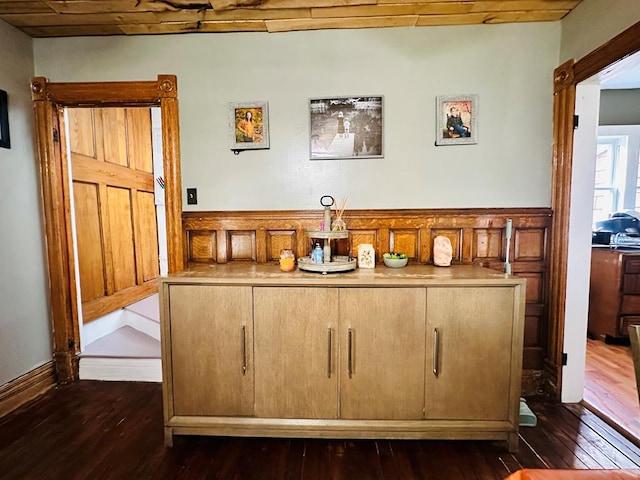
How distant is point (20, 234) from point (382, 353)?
245cm

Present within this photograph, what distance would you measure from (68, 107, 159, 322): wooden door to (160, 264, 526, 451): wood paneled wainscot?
60.4 inches

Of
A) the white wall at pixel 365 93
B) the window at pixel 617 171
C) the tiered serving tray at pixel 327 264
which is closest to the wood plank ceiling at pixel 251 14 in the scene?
the white wall at pixel 365 93

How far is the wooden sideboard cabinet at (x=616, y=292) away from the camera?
288 centimetres

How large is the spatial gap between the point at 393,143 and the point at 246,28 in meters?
1.22

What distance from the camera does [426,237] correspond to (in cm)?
214

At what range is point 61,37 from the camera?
7.22 feet

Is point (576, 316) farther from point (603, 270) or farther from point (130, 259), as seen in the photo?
point (130, 259)

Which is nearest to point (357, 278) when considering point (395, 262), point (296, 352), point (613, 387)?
point (395, 262)

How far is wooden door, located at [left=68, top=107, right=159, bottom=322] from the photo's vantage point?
2631 mm

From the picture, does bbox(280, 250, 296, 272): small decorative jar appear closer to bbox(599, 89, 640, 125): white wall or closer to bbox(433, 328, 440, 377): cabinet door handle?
bbox(433, 328, 440, 377): cabinet door handle

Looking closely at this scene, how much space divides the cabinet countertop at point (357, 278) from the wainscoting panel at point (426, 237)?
0.34 metres

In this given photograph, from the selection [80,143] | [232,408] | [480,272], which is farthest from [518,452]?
[80,143]

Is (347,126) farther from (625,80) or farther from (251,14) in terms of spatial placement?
(625,80)

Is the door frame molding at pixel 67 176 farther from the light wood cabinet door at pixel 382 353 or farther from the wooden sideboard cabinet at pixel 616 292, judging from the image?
the wooden sideboard cabinet at pixel 616 292
